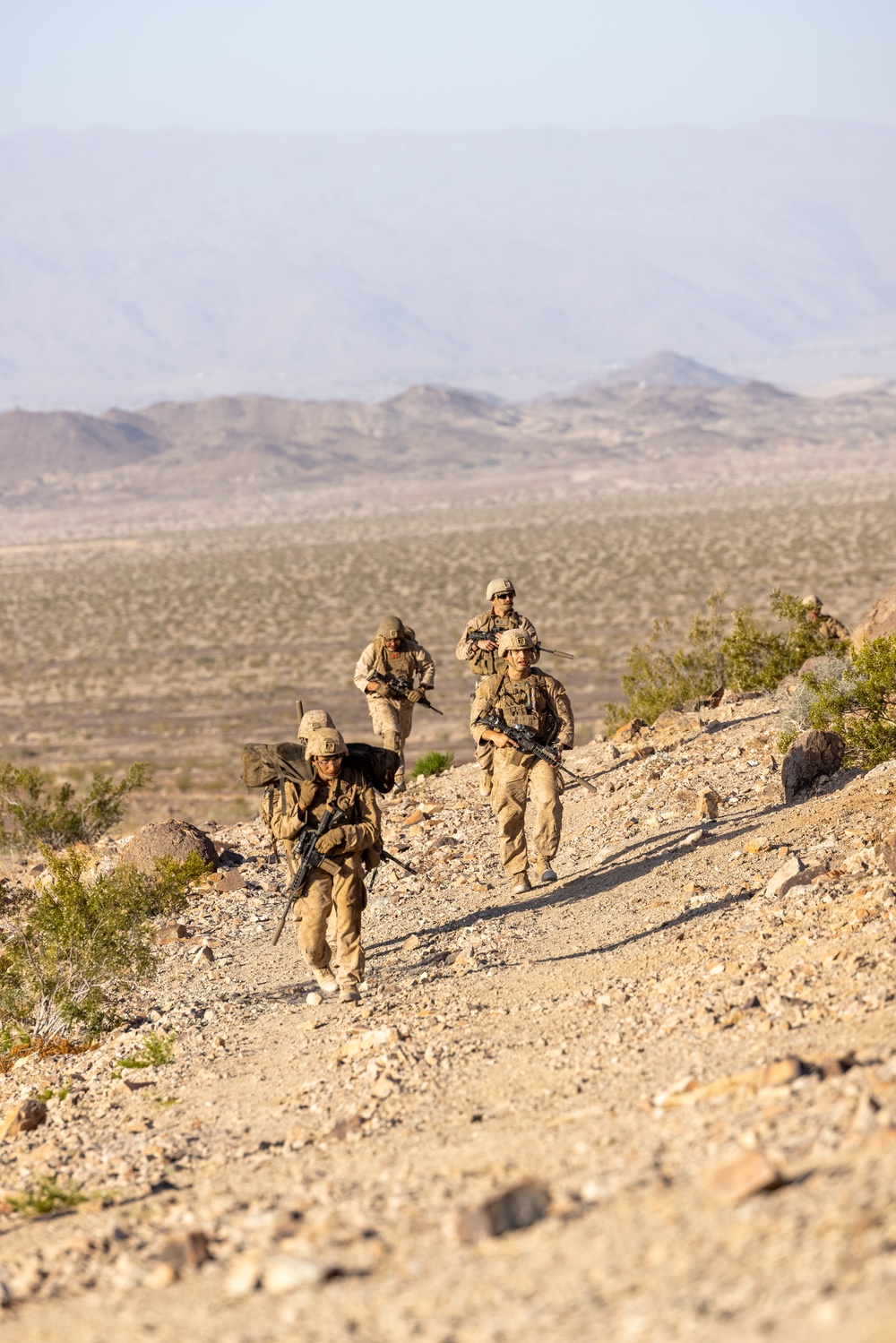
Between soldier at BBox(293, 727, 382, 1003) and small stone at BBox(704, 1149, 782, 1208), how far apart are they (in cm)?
374

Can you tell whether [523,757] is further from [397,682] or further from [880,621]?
[880,621]

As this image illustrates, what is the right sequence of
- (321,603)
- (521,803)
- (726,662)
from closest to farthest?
(521,803) → (726,662) → (321,603)

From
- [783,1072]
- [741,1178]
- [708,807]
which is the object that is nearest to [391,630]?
[708,807]

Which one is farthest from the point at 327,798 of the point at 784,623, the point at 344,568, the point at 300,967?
the point at 344,568

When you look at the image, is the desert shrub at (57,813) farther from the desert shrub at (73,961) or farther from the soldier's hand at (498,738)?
the soldier's hand at (498,738)

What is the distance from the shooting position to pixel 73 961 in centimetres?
843

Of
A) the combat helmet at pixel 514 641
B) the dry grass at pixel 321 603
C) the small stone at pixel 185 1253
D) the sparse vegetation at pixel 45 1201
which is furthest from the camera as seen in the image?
the dry grass at pixel 321 603

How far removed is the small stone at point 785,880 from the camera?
7879 millimetres

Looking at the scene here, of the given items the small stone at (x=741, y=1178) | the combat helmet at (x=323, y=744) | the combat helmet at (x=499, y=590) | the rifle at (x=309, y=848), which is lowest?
the small stone at (x=741, y=1178)

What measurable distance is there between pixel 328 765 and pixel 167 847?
475cm

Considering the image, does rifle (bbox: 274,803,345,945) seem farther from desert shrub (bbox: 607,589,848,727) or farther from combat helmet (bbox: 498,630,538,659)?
desert shrub (bbox: 607,589,848,727)

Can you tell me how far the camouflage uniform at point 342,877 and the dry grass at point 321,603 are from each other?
10.7 m

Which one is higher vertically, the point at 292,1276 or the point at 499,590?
the point at 499,590

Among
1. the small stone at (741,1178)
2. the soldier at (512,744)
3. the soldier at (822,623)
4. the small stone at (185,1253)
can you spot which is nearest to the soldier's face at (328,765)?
the soldier at (512,744)
